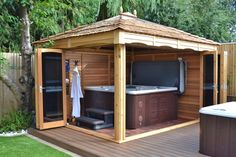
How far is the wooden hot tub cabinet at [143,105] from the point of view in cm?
633

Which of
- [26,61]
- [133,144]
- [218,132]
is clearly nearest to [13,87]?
[26,61]

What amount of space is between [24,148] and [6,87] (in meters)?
2.37

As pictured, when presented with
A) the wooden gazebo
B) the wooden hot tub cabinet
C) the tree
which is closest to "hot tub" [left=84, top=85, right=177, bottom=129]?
the wooden hot tub cabinet

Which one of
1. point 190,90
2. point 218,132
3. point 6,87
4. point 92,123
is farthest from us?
point 190,90

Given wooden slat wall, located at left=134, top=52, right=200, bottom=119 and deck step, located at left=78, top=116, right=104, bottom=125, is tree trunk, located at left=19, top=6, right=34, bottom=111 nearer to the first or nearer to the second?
deck step, located at left=78, top=116, right=104, bottom=125

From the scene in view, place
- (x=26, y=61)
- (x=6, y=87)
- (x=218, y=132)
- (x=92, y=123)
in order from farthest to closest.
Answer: (x=6, y=87) → (x=26, y=61) → (x=92, y=123) → (x=218, y=132)

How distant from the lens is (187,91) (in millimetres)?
7758

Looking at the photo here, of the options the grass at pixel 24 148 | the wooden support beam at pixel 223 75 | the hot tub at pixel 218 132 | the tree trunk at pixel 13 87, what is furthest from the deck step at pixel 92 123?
the wooden support beam at pixel 223 75

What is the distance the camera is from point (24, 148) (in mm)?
5352

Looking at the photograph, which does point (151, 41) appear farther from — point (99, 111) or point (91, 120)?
point (91, 120)

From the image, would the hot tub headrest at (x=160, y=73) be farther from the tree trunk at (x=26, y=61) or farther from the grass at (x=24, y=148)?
the grass at (x=24, y=148)

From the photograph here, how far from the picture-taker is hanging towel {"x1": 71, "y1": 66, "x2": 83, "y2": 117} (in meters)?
7.05

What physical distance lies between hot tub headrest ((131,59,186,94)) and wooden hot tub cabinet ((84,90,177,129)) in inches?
20.1

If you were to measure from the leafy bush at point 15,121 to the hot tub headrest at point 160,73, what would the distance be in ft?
11.6
